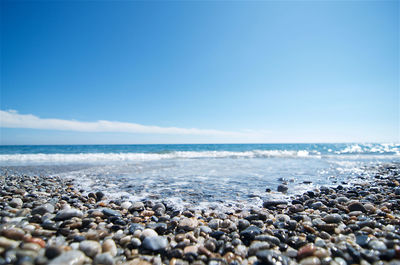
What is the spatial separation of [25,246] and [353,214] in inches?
168

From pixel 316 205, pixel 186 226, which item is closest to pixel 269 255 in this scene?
pixel 186 226

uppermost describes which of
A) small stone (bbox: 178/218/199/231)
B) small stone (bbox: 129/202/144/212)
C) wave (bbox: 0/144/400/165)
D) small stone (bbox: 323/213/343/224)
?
small stone (bbox: 323/213/343/224)

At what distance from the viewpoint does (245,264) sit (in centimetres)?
194

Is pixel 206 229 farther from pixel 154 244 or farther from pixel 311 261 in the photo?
pixel 311 261

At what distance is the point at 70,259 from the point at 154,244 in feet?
2.56

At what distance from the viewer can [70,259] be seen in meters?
1.77

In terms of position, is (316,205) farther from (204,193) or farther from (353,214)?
(204,193)

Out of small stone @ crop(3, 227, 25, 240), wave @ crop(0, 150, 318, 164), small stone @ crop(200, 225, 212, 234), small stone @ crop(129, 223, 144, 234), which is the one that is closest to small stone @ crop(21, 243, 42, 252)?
small stone @ crop(3, 227, 25, 240)

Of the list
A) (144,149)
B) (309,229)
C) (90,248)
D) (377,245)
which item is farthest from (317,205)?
(144,149)

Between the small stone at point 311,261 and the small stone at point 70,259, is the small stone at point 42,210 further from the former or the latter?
the small stone at point 311,261

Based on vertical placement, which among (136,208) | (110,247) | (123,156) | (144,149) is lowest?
(144,149)

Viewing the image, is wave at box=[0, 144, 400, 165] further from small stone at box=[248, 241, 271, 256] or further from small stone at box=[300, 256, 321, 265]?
small stone at box=[300, 256, 321, 265]

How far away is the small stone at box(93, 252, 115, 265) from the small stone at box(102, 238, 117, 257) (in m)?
0.18

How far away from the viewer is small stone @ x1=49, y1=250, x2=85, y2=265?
1718 millimetres
